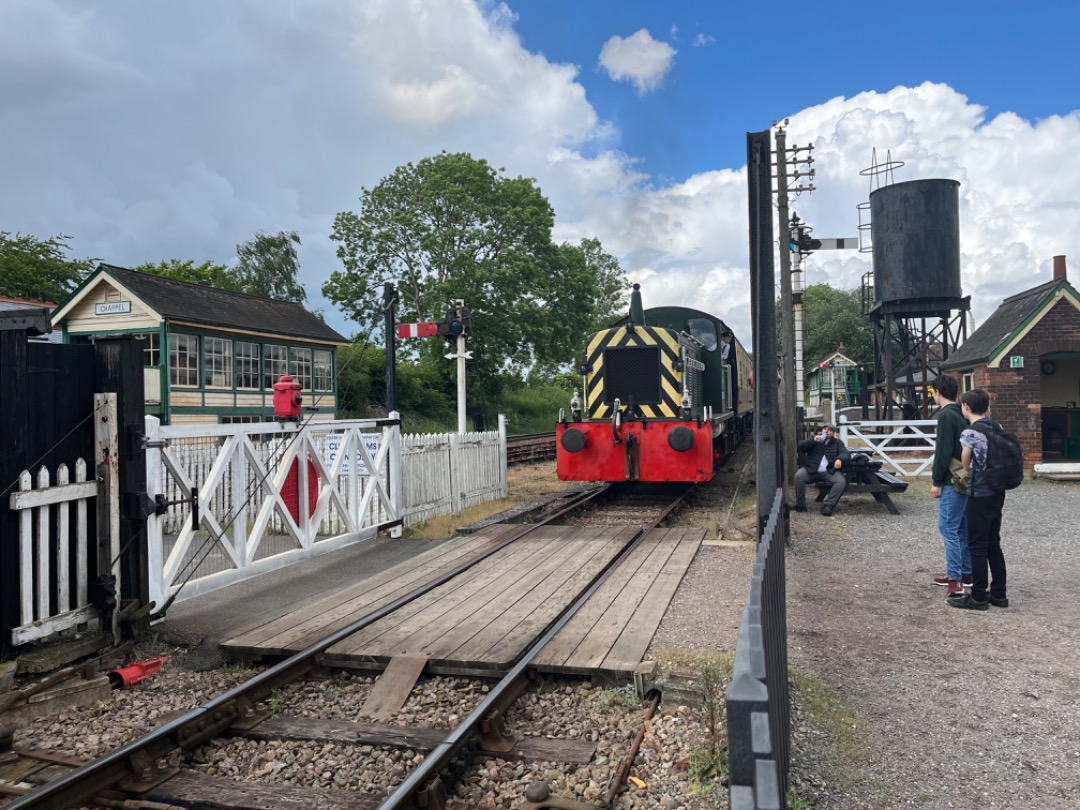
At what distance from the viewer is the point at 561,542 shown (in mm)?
8484

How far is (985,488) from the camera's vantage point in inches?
226

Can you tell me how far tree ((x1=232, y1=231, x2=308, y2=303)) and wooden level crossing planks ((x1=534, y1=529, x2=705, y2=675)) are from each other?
37.2m

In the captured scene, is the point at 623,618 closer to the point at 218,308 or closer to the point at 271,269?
the point at 218,308

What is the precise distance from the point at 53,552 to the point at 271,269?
3921 centimetres

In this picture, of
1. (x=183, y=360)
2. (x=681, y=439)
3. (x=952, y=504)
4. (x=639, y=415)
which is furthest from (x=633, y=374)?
(x=183, y=360)

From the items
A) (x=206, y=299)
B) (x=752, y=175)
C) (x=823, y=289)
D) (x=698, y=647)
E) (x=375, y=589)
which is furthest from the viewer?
(x=823, y=289)

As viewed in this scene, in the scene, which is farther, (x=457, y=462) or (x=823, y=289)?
(x=823, y=289)

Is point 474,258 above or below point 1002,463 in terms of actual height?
above

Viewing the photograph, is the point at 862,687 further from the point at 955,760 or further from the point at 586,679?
the point at 586,679

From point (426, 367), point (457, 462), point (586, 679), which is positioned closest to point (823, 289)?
point (426, 367)

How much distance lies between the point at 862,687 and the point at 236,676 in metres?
3.67

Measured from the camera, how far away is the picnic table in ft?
34.8

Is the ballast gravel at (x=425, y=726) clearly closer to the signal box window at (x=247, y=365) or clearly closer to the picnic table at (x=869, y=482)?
the picnic table at (x=869, y=482)

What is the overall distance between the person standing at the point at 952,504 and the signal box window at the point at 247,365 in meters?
21.9
